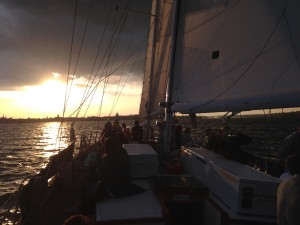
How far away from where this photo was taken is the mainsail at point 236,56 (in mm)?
5641

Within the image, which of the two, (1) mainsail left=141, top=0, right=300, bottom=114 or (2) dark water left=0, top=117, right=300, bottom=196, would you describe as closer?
(1) mainsail left=141, top=0, right=300, bottom=114

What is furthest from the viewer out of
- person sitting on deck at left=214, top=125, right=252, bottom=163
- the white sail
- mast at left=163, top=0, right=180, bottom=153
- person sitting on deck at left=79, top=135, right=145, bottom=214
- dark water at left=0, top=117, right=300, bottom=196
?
the white sail

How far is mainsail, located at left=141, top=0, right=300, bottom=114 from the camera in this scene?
564 centimetres

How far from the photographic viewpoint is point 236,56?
6.50 meters

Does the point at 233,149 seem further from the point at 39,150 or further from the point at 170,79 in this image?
the point at 39,150

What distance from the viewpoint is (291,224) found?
3338mm

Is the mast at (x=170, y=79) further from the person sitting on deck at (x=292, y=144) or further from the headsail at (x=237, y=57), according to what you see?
the person sitting on deck at (x=292, y=144)

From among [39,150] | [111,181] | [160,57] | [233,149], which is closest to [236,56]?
[233,149]

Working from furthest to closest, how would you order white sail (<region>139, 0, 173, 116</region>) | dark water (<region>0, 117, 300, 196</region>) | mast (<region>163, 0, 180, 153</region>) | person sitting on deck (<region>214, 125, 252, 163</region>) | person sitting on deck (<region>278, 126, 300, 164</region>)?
white sail (<region>139, 0, 173, 116</region>) → dark water (<region>0, 117, 300, 196</region>) → mast (<region>163, 0, 180, 153</region>) → person sitting on deck (<region>214, 125, 252, 163</region>) → person sitting on deck (<region>278, 126, 300, 164</region>)

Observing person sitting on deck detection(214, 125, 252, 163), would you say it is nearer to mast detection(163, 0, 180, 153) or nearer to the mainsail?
the mainsail

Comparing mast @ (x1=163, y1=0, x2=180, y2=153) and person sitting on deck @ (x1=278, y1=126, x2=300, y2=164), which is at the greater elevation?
mast @ (x1=163, y1=0, x2=180, y2=153)

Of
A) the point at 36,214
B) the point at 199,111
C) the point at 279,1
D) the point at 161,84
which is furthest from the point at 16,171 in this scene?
the point at 279,1

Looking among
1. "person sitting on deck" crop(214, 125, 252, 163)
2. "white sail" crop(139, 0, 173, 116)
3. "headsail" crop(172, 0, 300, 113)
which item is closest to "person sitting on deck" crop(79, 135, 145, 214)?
"person sitting on deck" crop(214, 125, 252, 163)

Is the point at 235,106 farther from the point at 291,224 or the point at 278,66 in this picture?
the point at 291,224
